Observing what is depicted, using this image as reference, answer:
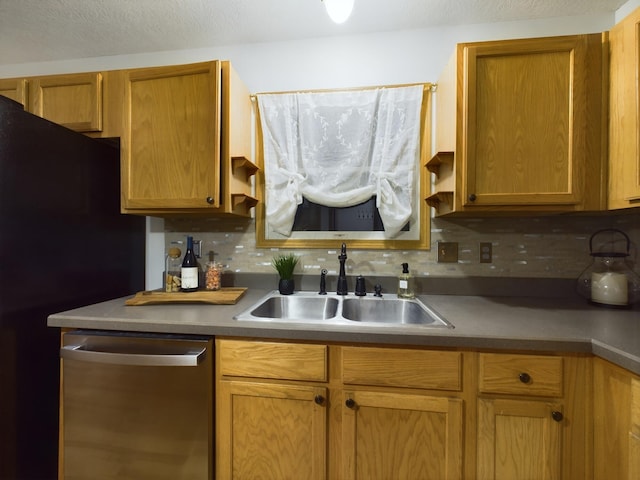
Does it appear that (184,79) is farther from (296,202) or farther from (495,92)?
(495,92)

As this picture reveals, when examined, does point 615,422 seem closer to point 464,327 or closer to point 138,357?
point 464,327

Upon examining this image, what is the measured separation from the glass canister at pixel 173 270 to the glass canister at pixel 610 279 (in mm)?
2141

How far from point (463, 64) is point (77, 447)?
7.48 ft

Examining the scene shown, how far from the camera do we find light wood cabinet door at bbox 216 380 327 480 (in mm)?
960

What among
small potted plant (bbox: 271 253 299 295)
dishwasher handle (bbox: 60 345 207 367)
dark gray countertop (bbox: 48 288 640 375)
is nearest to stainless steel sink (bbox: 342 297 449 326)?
dark gray countertop (bbox: 48 288 640 375)

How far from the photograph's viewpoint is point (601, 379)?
84 centimetres

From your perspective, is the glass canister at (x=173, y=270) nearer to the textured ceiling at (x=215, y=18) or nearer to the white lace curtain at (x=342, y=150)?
the white lace curtain at (x=342, y=150)

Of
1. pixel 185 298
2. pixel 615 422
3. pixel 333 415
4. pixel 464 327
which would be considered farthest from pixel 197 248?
pixel 615 422

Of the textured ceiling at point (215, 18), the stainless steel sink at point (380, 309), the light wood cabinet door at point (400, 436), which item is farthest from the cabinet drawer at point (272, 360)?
the textured ceiling at point (215, 18)

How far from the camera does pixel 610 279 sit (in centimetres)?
126

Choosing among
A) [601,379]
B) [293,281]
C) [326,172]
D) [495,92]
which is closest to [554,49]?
[495,92]

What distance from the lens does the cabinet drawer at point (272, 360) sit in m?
0.97

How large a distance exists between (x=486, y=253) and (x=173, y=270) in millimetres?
1905

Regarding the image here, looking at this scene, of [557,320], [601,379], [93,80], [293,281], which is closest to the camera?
[601,379]
